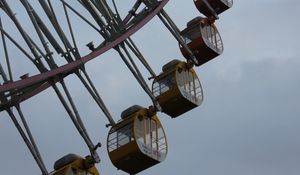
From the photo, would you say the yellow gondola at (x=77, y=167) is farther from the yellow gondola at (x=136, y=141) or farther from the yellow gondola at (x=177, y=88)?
the yellow gondola at (x=177, y=88)

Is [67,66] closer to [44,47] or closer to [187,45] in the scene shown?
[44,47]

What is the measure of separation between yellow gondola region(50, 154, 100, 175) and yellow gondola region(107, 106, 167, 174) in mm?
1111

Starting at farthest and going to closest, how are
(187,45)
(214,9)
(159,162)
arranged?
(214,9) < (187,45) < (159,162)

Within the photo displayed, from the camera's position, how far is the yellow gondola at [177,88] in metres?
32.2

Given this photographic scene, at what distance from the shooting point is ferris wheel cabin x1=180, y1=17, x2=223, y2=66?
35.8 m

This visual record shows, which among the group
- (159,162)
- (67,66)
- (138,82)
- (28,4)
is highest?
(28,4)

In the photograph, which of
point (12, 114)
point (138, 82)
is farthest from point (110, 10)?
point (12, 114)

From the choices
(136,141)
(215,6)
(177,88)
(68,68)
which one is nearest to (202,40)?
(215,6)

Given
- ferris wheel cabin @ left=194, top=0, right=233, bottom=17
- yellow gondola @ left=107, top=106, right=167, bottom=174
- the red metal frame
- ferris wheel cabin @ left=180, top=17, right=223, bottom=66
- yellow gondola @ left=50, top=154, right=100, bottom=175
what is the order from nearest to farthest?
the red metal frame
yellow gondola @ left=50, top=154, right=100, bottom=175
yellow gondola @ left=107, top=106, right=167, bottom=174
ferris wheel cabin @ left=180, top=17, right=223, bottom=66
ferris wheel cabin @ left=194, top=0, right=233, bottom=17

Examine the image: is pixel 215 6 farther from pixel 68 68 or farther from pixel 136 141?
pixel 68 68

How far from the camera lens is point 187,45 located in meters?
35.8

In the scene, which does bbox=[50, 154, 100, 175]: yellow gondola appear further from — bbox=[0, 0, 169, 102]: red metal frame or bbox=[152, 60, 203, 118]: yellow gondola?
bbox=[152, 60, 203, 118]: yellow gondola

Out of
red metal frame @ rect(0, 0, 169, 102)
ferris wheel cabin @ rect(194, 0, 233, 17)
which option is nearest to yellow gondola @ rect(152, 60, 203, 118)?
red metal frame @ rect(0, 0, 169, 102)

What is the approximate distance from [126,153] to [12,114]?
13.1 ft
